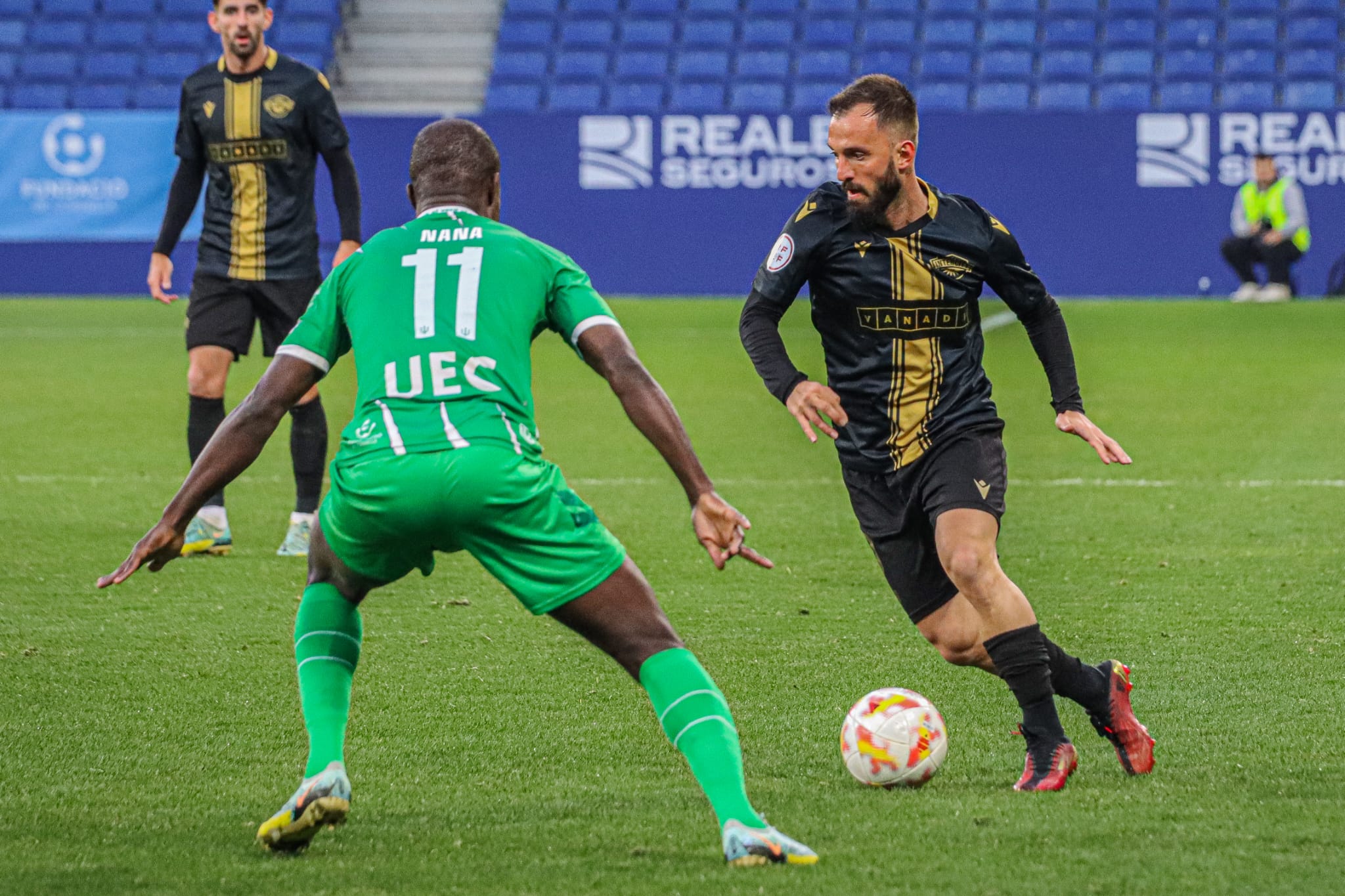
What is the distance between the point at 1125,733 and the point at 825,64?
2027 centimetres

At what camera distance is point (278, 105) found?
23.9 ft

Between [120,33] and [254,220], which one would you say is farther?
[120,33]

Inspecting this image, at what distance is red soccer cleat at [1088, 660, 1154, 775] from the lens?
4.12 metres

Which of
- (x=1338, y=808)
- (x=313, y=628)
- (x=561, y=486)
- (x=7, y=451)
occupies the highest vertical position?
(x=561, y=486)

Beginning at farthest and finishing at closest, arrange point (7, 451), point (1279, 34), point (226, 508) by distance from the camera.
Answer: point (1279, 34), point (7, 451), point (226, 508)

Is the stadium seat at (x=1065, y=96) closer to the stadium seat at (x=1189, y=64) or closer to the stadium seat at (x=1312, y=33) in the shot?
the stadium seat at (x=1189, y=64)

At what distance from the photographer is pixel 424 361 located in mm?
3379

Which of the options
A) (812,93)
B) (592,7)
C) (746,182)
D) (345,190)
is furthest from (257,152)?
(592,7)

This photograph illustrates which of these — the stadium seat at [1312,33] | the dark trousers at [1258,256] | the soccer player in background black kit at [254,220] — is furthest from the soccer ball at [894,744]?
the stadium seat at [1312,33]

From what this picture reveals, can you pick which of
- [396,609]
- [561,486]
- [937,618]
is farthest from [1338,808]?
[396,609]

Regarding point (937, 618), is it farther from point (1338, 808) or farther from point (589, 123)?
point (589, 123)

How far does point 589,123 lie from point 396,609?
1550 centimetres

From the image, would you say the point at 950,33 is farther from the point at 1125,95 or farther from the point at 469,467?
the point at 469,467

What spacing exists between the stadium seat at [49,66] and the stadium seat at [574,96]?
6315mm
